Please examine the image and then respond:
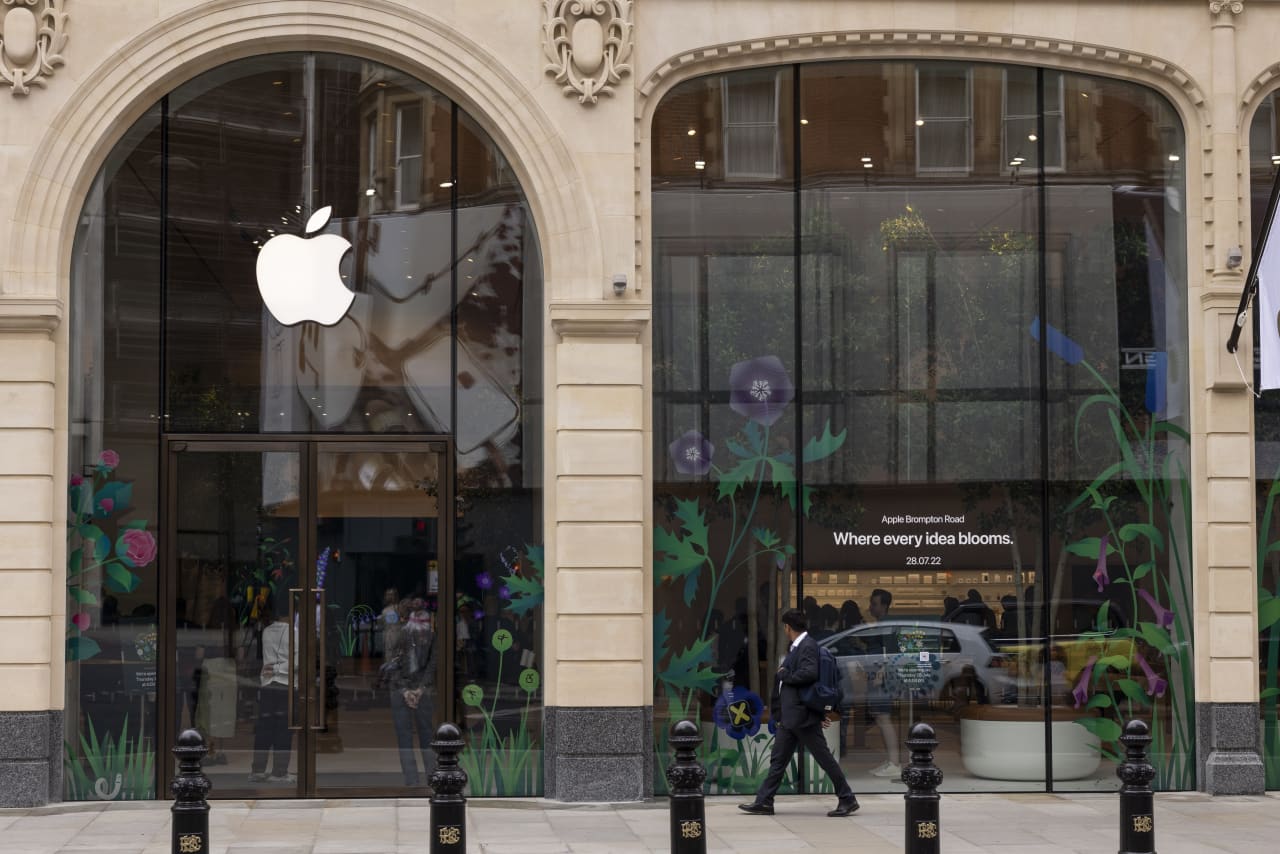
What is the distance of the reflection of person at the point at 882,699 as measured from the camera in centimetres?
1524

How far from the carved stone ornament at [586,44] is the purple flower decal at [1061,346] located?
4.67 m

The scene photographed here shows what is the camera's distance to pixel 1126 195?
1580 centimetres

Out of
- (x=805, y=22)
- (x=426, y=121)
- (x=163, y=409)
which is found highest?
(x=805, y=22)

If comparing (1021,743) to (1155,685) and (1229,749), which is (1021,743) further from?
(1229,749)

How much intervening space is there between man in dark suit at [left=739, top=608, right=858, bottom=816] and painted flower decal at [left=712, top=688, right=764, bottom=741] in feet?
4.29

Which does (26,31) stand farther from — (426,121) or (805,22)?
(805,22)

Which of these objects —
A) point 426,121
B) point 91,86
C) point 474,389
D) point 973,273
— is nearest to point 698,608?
point 474,389

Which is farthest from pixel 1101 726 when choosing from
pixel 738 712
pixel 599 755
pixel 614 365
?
pixel 614 365

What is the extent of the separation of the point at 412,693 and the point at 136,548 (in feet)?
9.29

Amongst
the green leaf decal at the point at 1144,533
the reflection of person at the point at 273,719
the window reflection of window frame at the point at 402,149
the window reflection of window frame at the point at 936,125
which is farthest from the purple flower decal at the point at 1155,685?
the window reflection of window frame at the point at 402,149

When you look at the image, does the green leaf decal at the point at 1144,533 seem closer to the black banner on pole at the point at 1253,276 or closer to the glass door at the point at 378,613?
the black banner on pole at the point at 1253,276

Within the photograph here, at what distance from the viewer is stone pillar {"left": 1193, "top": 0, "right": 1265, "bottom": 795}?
599 inches

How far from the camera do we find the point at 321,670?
48.3ft

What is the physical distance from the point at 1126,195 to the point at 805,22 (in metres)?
3.60
